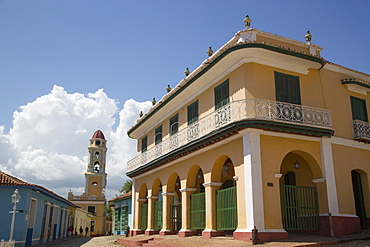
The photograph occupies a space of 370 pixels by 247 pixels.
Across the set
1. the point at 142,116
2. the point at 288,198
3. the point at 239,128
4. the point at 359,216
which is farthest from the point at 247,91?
the point at 142,116

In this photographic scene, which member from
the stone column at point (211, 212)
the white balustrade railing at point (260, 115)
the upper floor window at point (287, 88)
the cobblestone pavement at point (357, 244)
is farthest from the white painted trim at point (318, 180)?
the stone column at point (211, 212)

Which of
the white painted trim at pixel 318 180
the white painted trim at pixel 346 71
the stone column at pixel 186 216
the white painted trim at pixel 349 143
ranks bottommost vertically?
the stone column at pixel 186 216

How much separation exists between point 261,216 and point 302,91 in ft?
17.4

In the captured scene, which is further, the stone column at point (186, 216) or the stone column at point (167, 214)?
the stone column at point (167, 214)

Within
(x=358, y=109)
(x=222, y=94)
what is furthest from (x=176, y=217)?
(x=358, y=109)

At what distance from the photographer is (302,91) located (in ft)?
47.4

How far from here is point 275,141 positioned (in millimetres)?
13023

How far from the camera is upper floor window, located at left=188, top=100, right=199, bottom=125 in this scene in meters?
17.1

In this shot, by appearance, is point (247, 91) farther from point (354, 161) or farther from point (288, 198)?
point (354, 161)

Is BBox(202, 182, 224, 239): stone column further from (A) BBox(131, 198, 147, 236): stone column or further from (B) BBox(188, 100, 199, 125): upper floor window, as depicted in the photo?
(A) BBox(131, 198, 147, 236): stone column

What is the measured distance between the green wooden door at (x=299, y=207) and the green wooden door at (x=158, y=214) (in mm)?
8408

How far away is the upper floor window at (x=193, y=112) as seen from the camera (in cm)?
1706

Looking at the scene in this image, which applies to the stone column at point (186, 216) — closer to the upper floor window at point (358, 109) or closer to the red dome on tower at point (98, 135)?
the upper floor window at point (358, 109)

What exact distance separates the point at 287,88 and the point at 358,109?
4.13 m
